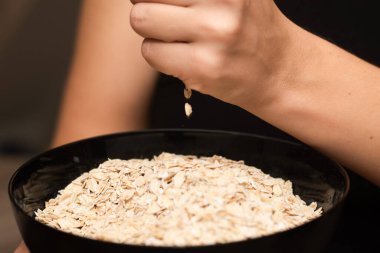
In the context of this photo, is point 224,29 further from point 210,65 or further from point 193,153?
point 193,153

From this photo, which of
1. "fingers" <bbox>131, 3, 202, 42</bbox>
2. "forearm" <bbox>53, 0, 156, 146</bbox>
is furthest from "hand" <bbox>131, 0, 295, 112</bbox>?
"forearm" <bbox>53, 0, 156, 146</bbox>

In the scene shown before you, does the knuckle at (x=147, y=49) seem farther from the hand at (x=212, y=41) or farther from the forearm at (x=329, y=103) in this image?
the forearm at (x=329, y=103)

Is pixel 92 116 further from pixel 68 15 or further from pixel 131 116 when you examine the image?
pixel 68 15

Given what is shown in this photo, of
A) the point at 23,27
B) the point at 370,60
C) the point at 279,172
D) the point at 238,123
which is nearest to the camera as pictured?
the point at 279,172

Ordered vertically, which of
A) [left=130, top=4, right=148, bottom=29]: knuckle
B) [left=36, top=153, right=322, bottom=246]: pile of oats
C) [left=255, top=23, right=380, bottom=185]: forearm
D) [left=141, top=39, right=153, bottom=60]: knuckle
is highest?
[left=130, top=4, right=148, bottom=29]: knuckle

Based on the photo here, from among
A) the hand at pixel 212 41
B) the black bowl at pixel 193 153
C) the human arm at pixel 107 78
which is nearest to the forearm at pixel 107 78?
the human arm at pixel 107 78

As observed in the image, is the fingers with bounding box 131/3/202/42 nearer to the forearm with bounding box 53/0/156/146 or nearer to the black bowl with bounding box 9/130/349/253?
the black bowl with bounding box 9/130/349/253

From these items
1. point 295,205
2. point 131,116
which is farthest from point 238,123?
point 295,205

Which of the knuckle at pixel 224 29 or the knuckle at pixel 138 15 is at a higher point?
the knuckle at pixel 138 15
